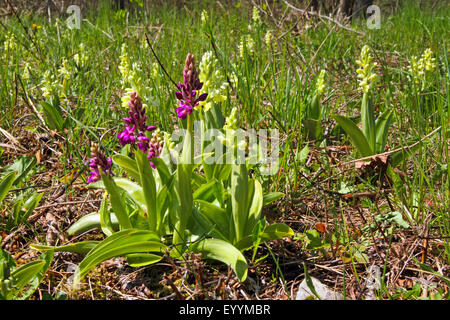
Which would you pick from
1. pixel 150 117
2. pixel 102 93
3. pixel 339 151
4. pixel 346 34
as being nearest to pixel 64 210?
pixel 150 117

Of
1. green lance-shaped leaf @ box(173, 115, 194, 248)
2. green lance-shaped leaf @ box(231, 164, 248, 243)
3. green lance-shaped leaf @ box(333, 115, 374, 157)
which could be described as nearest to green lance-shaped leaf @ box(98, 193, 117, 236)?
green lance-shaped leaf @ box(173, 115, 194, 248)

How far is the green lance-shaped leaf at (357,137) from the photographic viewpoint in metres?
2.46

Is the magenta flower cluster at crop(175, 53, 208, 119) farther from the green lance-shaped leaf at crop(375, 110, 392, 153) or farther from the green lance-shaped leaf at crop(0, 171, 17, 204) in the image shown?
the green lance-shaped leaf at crop(375, 110, 392, 153)

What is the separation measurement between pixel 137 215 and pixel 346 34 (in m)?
4.22

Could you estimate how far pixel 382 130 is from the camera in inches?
103

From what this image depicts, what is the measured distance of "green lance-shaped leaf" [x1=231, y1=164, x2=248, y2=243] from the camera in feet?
5.43

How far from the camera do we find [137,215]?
6.22ft

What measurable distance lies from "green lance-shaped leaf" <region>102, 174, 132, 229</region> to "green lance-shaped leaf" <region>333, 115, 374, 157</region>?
140 centimetres

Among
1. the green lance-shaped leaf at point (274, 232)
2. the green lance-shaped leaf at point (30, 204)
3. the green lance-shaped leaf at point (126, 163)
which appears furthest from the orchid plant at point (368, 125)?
the green lance-shaped leaf at point (30, 204)

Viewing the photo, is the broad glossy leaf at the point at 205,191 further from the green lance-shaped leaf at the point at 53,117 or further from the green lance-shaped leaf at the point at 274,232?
the green lance-shaped leaf at the point at 53,117

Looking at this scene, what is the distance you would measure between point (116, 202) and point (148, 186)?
0.48 ft

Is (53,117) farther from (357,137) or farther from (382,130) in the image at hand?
(382,130)

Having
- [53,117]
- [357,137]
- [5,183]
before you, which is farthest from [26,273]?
[357,137]
